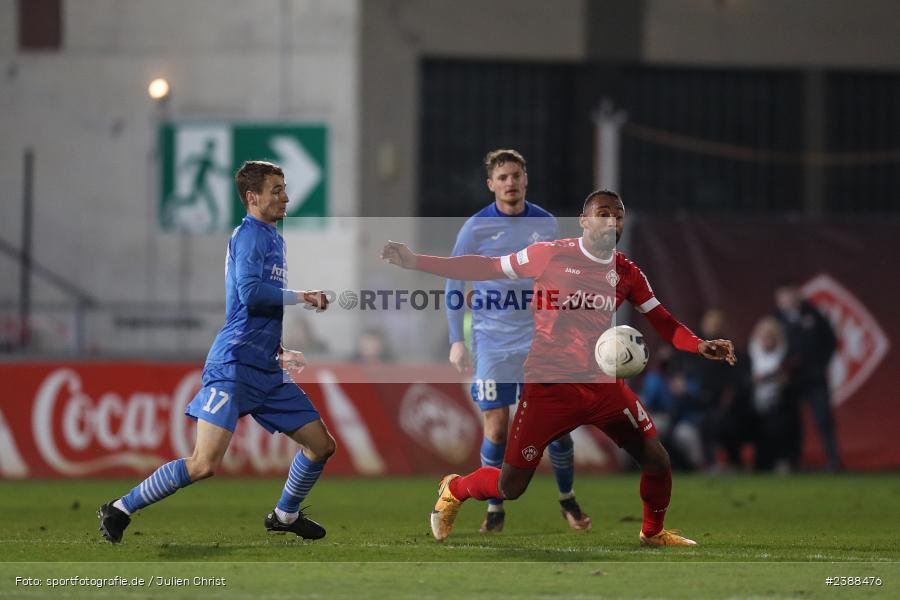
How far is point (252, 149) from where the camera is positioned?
74.6ft

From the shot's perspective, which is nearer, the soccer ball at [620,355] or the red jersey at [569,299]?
the soccer ball at [620,355]

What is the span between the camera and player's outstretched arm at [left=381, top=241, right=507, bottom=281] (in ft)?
29.3

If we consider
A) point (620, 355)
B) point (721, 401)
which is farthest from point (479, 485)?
point (721, 401)

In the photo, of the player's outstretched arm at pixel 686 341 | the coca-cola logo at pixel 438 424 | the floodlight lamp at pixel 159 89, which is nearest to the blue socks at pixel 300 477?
the player's outstretched arm at pixel 686 341

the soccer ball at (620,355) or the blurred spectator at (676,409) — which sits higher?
the soccer ball at (620,355)

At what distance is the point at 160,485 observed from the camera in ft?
29.5

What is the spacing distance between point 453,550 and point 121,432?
26.3 feet

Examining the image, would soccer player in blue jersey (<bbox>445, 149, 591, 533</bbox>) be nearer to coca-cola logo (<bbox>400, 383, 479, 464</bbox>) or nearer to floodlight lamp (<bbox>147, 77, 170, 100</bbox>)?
coca-cola logo (<bbox>400, 383, 479, 464</bbox>)

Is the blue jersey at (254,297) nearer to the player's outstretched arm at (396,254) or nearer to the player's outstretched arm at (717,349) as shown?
the player's outstretched arm at (396,254)

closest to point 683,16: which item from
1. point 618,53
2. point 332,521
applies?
point 618,53

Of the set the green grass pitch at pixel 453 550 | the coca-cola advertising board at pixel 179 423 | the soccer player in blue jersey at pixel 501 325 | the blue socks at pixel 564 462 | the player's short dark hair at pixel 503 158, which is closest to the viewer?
the green grass pitch at pixel 453 550

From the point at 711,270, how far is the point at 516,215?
25.4 ft

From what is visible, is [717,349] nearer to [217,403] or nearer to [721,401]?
[217,403]

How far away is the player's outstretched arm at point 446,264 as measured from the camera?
29.3 feet
